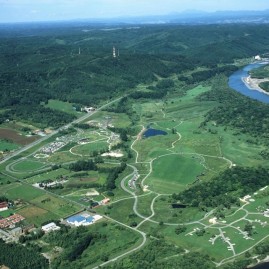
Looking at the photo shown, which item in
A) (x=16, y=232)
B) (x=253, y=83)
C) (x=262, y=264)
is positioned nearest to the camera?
(x=262, y=264)

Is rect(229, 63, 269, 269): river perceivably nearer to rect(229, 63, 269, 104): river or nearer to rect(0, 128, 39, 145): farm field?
rect(229, 63, 269, 104): river

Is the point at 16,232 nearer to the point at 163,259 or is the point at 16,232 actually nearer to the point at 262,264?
the point at 163,259

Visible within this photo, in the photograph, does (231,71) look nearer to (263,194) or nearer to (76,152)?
(76,152)

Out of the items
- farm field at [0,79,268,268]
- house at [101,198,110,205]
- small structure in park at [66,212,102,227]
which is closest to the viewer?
farm field at [0,79,268,268]

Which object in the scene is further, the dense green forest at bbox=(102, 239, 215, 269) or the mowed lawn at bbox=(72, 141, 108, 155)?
the mowed lawn at bbox=(72, 141, 108, 155)

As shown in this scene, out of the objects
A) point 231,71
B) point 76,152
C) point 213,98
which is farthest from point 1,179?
point 231,71

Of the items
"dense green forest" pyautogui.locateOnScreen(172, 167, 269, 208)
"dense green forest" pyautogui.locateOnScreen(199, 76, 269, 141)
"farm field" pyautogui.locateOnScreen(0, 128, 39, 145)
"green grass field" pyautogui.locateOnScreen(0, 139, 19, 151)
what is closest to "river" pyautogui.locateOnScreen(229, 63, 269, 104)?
"dense green forest" pyautogui.locateOnScreen(199, 76, 269, 141)

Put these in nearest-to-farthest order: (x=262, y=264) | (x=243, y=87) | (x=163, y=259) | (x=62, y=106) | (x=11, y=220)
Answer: (x=262, y=264) → (x=163, y=259) → (x=11, y=220) → (x=62, y=106) → (x=243, y=87)

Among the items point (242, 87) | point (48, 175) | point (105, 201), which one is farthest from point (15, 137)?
point (242, 87)
